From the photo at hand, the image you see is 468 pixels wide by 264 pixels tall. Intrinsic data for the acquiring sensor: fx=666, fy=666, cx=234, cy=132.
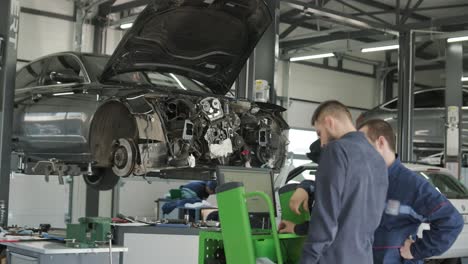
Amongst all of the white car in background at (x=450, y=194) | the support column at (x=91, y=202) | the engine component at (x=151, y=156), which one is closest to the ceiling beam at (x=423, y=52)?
the support column at (x=91, y=202)

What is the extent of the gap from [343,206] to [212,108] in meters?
3.27

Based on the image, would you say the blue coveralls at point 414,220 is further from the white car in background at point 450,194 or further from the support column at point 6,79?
the white car in background at point 450,194

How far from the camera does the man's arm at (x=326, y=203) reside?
242 centimetres

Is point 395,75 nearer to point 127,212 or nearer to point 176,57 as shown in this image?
point 127,212

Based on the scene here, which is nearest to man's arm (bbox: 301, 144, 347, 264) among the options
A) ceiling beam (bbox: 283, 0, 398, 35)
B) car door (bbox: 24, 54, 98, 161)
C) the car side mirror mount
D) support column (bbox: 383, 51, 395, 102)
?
car door (bbox: 24, 54, 98, 161)

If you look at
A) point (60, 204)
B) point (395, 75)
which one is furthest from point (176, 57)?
point (395, 75)

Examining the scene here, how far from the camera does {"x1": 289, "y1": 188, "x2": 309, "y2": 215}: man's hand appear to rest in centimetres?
272

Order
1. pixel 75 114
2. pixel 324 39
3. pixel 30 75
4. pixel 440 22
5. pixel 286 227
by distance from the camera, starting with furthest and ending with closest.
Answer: pixel 324 39, pixel 440 22, pixel 30 75, pixel 75 114, pixel 286 227

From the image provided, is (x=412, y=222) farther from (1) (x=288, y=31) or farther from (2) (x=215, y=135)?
(1) (x=288, y=31)

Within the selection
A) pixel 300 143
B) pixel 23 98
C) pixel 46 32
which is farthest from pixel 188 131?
pixel 300 143

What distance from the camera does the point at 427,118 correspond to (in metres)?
11.5

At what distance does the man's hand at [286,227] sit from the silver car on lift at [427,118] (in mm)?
8738

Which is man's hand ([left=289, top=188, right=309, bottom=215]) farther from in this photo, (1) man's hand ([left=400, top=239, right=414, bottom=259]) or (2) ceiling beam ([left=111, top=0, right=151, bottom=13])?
(2) ceiling beam ([left=111, top=0, right=151, bottom=13])

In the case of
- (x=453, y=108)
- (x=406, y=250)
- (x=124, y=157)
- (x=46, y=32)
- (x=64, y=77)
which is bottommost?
(x=406, y=250)
